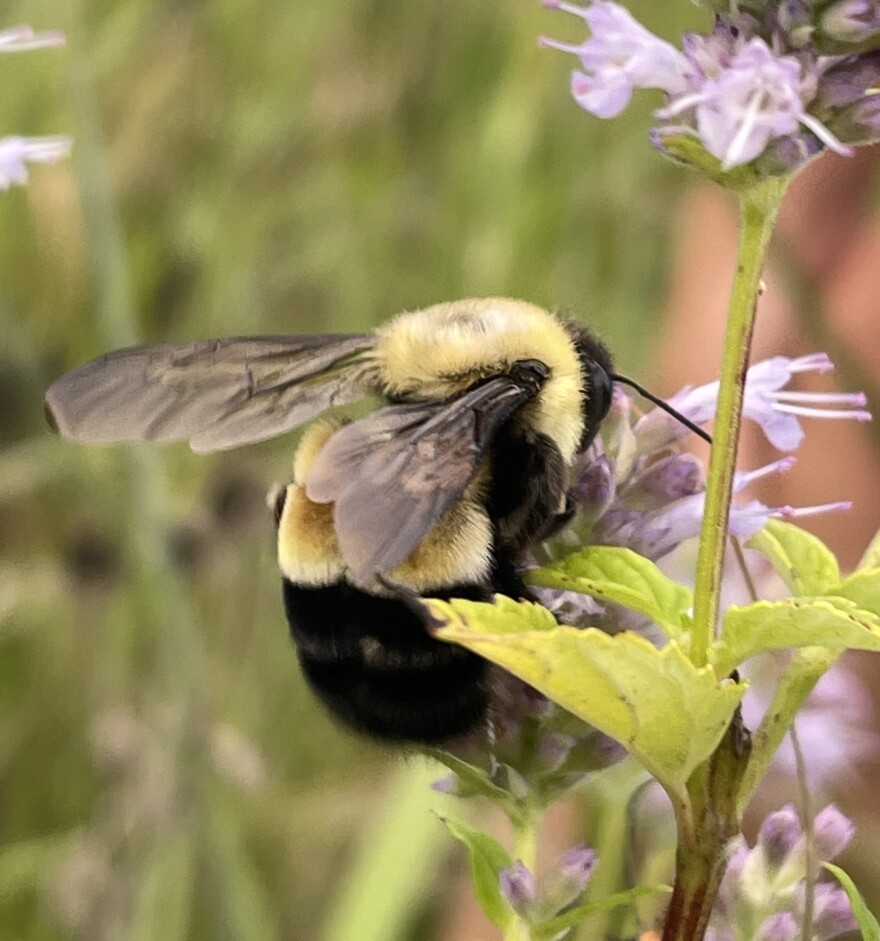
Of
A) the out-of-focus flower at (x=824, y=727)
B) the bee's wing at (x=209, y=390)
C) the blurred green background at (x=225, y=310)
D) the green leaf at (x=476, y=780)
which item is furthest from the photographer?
the blurred green background at (x=225, y=310)

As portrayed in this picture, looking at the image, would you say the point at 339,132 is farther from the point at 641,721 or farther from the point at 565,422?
the point at 641,721

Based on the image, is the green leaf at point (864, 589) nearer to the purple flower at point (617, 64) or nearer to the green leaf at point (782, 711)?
the green leaf at point (782, 711)

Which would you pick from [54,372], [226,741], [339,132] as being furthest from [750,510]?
[339,132]

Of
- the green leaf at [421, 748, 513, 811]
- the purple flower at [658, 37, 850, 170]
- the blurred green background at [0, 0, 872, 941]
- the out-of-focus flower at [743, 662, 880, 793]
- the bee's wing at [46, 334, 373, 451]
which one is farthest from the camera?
the blurred green background at [0, 0, 872, 941]

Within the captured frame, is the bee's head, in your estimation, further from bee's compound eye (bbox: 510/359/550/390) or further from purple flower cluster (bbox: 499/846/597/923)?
purple flower cluster (bbox: 499/846/597/923)

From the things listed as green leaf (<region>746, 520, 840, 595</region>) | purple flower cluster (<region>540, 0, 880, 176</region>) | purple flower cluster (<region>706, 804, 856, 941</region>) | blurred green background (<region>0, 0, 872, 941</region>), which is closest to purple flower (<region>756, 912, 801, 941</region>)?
purple flower cluster (<region>706, 804, 856, 941</region>)

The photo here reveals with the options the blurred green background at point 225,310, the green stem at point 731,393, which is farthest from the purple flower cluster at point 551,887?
the blurred green background at point 225,310
